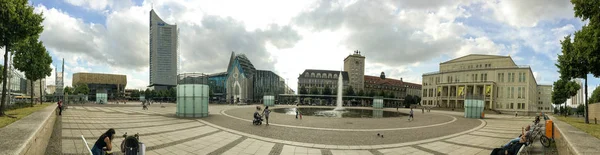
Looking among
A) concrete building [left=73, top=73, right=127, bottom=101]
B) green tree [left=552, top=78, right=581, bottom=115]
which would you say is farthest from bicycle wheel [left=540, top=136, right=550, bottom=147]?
concrete building [left=73, top=73, right=127, bottom=101]

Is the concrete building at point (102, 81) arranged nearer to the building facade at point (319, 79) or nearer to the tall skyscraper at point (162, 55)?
the tall skyscraper at point (162, 55)

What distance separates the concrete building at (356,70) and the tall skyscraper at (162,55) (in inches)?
4770

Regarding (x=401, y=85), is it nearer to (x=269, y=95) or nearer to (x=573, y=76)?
(x=269, y=95)

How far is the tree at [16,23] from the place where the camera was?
51.6 ft

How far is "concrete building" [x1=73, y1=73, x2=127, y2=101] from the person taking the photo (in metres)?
160

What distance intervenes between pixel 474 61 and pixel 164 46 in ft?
581

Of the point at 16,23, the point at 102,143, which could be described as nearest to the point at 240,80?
the point at 16,23

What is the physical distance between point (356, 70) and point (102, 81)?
516 feet

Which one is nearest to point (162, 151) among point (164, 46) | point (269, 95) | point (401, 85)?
point (269, 95)

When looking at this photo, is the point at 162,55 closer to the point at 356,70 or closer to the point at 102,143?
the point at 356,70

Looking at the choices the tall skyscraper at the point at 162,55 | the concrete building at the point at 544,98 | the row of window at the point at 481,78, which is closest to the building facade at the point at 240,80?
the row of window at the point at 481,78

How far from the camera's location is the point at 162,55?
176 meters

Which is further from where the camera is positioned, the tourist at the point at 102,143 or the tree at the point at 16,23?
the tree at the point at 16,23

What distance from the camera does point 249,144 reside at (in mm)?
11703
